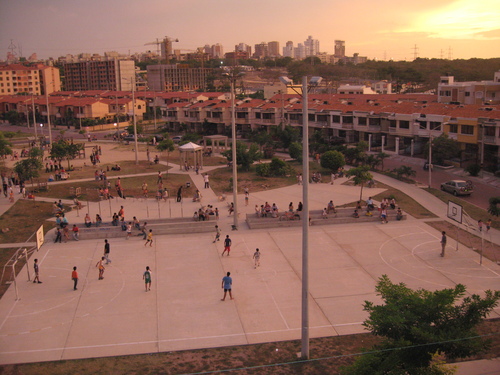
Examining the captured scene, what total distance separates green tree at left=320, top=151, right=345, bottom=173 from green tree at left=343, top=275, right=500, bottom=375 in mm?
35298

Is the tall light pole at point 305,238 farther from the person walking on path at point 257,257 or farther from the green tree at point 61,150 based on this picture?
the green tree at point 61,150

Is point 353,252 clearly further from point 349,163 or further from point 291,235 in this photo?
point 349,163

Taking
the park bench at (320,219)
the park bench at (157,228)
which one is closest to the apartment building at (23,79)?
the park bench at (157,228)

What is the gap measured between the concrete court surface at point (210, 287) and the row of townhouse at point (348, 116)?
65.9ft

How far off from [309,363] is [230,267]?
9643 mm

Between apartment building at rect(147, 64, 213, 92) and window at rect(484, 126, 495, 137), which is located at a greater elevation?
apartment building at rect(147, 64, 213, 92)

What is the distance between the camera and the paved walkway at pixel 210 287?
18828mm

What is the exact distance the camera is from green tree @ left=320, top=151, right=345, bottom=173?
48781mm

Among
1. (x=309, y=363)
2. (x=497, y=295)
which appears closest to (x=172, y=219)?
(x=309, y=363)

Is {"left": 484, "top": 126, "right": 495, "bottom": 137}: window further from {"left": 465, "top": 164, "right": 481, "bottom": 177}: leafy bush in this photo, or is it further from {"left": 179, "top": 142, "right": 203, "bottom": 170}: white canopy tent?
{"left": 179, "top": 142, "right": 203, "bottom": 170}: white canopy tent

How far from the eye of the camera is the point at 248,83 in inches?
7180

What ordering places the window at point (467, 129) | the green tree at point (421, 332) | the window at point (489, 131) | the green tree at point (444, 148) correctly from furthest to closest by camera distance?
1. the window at point (467, 129)
2. the green tree at point (444, 148)
3. the window at point (489, 131)
4. the green tree at point (421, 332)

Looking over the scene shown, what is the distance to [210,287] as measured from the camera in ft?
76.7

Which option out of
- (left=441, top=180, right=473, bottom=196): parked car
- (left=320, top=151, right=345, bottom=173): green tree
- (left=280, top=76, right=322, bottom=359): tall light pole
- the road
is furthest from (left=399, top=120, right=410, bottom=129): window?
(left=280, top=76, right=322, bottom=359): tall light pole
